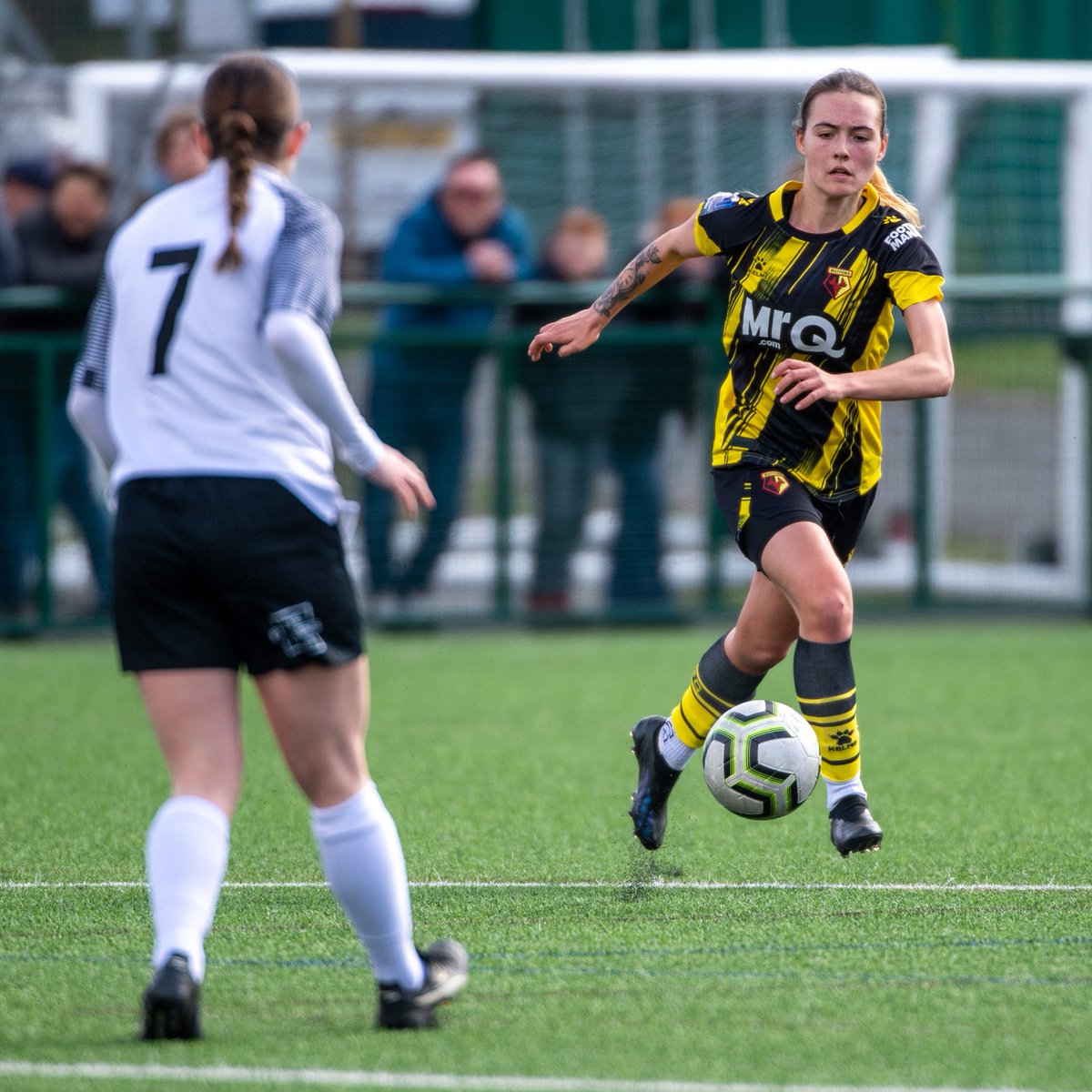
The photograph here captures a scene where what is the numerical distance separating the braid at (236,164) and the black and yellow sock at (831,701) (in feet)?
7.12

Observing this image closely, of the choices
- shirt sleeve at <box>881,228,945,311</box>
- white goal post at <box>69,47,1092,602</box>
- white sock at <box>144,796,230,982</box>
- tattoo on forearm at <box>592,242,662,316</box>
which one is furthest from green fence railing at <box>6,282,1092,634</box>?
white sock at <box>144,796,230,982</box>

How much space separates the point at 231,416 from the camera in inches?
133

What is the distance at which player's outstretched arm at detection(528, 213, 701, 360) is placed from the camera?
5.06 m

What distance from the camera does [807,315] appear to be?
4.98m

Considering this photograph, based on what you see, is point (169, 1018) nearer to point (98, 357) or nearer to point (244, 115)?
point (98, 357)

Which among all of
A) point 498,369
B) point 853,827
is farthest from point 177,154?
point 853,827

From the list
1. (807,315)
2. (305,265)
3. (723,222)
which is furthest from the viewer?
(723,222)

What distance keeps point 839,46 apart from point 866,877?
11.0 m

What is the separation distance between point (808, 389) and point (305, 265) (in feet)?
5.52

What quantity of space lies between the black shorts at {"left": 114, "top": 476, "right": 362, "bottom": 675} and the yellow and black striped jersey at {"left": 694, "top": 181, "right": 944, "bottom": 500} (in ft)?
6.46

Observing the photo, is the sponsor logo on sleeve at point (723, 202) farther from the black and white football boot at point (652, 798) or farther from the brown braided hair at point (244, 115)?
the brown braided hair at point (244, 115)

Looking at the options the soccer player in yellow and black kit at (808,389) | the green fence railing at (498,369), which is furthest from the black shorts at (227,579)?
the green fence railing at (498,369)

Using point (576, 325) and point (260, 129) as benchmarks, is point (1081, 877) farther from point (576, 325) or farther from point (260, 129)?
point (260, 129)

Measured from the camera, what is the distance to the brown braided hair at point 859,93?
4918mm
